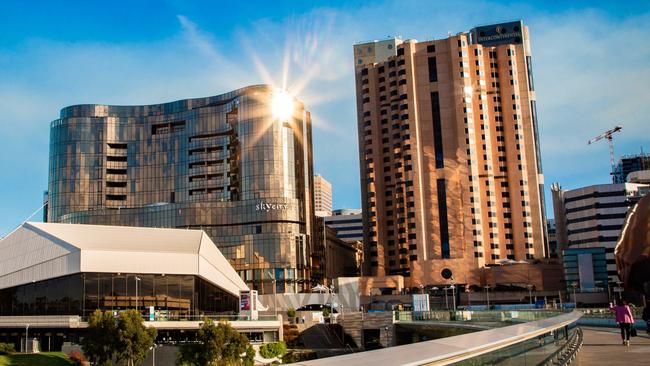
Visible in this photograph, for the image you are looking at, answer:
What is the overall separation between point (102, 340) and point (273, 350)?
24.0m

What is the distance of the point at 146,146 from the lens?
165 meters

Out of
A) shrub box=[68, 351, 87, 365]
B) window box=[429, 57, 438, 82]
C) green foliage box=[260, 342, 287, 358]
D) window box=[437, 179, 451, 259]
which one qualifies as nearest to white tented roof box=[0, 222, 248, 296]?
shrub box=[68, 351, 87, 365]

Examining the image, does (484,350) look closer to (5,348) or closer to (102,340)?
(102,340)

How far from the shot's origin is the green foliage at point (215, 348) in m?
55.5

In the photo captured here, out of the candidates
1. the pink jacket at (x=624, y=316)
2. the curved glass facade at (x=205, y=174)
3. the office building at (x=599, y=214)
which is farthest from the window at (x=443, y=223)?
the pink jacket at (x=624, y=316)

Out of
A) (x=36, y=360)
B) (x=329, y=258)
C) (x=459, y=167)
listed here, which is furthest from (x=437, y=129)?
(x=36, y=360)

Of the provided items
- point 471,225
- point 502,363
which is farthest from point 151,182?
point 502,363

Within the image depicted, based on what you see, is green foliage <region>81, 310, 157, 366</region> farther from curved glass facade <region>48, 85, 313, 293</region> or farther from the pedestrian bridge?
curved glass facade <region>48, 85, 313, 293</region>

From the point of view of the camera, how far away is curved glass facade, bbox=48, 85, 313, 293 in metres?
139

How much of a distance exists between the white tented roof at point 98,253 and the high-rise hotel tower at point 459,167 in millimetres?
68522

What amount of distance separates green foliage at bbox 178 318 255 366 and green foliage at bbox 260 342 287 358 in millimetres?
16997

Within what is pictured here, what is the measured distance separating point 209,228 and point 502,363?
5368 inches

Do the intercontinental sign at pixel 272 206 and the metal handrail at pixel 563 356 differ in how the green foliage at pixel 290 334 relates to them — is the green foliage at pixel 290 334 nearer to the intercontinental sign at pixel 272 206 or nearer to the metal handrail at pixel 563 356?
the intercontinental sign at pixel 272 206

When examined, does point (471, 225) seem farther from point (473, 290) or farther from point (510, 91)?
point (510, 91)
